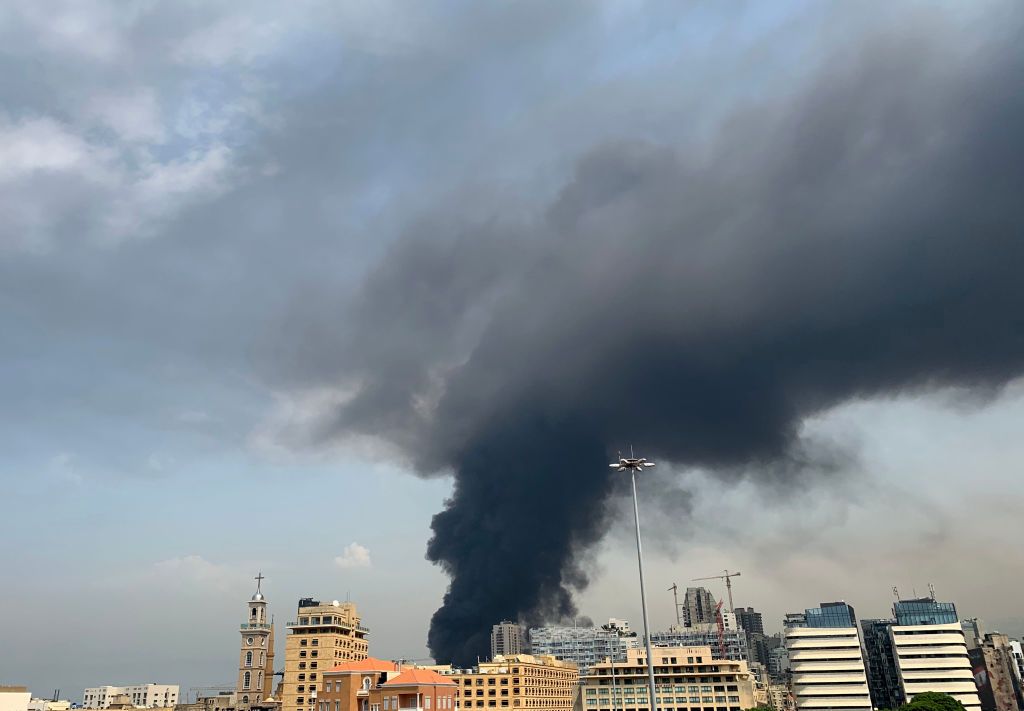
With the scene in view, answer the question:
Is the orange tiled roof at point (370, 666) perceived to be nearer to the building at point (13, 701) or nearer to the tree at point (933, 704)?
the building at point (13, 701)

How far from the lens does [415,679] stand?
409ft

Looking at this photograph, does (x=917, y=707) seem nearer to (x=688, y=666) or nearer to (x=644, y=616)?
(x=688, y=666)

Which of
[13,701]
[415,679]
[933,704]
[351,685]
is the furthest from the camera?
[933,704]

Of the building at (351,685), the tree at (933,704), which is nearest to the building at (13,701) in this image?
the building at (351,685)

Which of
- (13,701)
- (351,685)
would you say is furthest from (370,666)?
(13,701)

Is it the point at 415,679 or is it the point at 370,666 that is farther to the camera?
the point at 370,666

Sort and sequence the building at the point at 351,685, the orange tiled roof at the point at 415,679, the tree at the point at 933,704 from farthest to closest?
the tree at the point at 933,704
the building at the point at 351,685
the orange tiled roof at the point at 415,679

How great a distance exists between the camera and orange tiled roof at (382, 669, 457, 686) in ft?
409

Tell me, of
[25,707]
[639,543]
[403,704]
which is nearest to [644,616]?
[639,543]

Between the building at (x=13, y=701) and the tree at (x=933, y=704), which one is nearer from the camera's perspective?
the building at (x=13, y=701)

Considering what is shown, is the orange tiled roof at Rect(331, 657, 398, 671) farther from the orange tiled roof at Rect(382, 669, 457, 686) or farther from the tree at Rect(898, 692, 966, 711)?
the tree at Rect(898, 692, 966, 711)

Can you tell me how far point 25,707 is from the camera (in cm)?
9769

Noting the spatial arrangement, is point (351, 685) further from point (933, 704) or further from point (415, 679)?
point (933, 704)

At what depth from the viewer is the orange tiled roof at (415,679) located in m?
125
